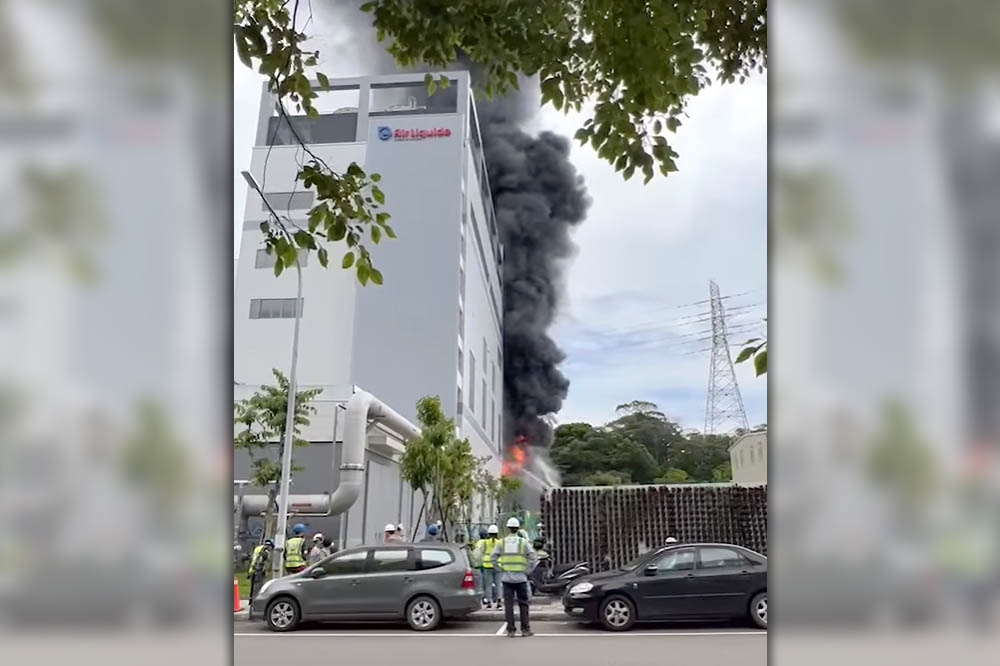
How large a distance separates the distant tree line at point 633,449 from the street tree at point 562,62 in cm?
1155

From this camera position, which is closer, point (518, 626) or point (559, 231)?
point (518, 626)

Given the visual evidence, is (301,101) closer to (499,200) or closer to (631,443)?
(631,443)

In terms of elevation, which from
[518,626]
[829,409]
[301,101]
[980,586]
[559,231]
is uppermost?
[559,231]

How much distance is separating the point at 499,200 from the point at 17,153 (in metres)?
25.9

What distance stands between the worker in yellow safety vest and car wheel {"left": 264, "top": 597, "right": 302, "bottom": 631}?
147 cm

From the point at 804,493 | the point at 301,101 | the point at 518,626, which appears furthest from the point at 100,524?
the point at 518,626

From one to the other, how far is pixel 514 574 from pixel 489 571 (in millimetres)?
1123

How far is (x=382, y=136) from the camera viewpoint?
702 inches

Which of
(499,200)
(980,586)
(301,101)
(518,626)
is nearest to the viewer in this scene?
(980,586)

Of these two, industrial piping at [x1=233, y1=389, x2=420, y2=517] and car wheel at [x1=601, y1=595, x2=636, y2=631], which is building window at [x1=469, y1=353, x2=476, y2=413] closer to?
industrial piping at [x1=233, y1=389, x2=420, y2=517]

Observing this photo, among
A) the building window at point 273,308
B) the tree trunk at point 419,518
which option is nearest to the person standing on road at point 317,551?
the tree trunk at point 419,518

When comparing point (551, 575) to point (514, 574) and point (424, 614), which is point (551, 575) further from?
point (514, 574)

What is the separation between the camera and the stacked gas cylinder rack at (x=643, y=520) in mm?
8969

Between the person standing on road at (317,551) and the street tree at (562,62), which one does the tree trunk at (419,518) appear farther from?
the street tree at (562,62)
